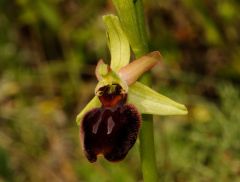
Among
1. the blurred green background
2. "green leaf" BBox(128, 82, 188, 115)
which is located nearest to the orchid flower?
→ "green leaf" BBox(128, 82, 188, 115)

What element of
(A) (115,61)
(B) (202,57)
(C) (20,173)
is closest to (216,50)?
(B) (202,57)

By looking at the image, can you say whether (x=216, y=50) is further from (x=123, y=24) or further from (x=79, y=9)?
(x=123, y=24)

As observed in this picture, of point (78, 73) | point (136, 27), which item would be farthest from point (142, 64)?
point (78, 73)

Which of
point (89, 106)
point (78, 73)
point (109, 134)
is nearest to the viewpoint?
point (109, 134)

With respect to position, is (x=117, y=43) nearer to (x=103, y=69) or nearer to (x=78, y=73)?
(x=103, y=69)

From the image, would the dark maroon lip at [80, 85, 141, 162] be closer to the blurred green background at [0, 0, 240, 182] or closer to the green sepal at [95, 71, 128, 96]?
the green sepal at [95, 71, 128, 96]

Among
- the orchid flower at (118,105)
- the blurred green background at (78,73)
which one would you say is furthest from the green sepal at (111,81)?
the blurred green background at (78,73)

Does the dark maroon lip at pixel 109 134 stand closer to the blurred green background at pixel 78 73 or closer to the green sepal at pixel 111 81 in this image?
the green sepal at pixel 111 81
